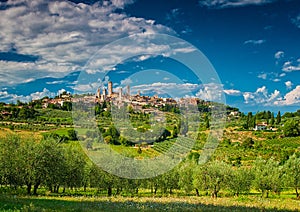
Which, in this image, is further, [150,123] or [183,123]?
[183,123]

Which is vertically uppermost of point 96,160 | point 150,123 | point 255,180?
point 150,123

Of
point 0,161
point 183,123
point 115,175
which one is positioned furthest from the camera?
point 183,123

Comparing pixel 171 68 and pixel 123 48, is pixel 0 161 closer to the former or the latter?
pixel 123 48

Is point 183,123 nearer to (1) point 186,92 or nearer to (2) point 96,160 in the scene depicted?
(2) point 96,160

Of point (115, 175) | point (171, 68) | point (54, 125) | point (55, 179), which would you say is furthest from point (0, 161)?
point (54, 125)

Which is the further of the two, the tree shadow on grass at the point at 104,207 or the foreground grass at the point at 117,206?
the foreground grass at the point at 117,206

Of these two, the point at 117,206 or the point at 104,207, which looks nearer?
the point at 104,207

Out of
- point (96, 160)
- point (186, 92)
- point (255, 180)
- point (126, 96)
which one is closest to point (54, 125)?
point (126, 96)

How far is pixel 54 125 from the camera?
5782 inches

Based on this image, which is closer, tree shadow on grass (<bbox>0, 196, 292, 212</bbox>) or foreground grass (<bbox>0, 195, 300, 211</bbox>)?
tree shadow on grass (<bbox>0, 196, 292, 212</bbox>)

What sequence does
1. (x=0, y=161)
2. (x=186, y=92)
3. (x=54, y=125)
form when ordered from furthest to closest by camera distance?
1. (x=54, y=125)
2. (x=0, y=161)
3. (x=186, y=92)

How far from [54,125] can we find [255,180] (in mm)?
109668

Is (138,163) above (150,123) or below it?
below

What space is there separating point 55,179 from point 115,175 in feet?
43.9
